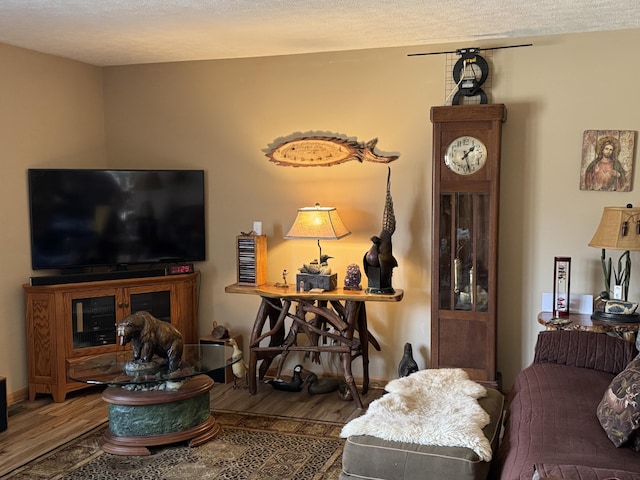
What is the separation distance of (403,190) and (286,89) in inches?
44.7

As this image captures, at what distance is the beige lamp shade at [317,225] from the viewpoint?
13.8ft

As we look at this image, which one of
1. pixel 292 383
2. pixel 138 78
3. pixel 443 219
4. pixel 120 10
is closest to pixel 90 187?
pixel 138 78

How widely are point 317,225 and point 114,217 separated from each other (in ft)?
5.06

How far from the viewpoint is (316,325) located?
14.4ft

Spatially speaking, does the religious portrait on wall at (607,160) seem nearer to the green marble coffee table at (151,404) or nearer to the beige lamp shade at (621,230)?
the beige lamp shade at (621,230)

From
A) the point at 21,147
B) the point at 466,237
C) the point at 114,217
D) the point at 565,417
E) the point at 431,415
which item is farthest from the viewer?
the point at 114,217

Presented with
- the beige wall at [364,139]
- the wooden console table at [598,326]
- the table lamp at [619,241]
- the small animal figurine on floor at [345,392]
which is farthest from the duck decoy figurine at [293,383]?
the table lamp at [619,241]

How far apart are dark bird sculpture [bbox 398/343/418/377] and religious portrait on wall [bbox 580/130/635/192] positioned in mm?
1541

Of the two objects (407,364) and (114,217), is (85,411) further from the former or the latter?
(407,364)

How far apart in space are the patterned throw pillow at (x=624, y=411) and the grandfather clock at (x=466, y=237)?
162 cm

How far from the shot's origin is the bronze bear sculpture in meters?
3.46

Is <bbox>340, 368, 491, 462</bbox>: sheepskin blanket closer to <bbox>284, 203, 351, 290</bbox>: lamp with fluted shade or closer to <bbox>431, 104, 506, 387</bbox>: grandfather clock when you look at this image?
<bbox>431, 104, 506, 387</bbox>: grandfather clock

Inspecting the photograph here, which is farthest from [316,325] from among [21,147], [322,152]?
[21,147]

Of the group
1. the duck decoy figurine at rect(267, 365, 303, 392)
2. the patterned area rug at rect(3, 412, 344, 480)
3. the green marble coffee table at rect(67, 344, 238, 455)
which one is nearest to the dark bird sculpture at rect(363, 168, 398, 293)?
the duck decoy figurine at rect(267, 365, 303, 392)
